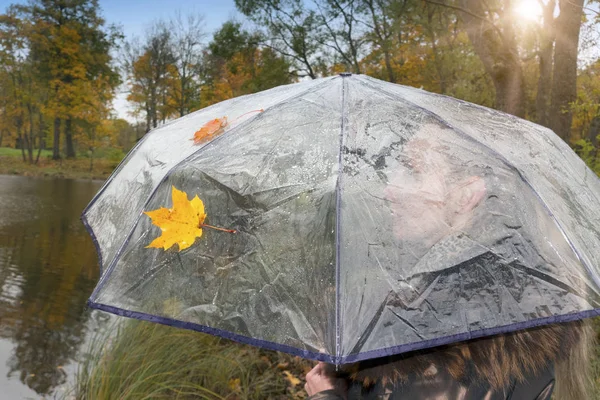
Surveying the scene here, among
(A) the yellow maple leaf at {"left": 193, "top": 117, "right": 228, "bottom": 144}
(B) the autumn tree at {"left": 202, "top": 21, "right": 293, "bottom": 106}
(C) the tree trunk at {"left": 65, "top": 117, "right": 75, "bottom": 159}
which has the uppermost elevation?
(B) the autumn tree at {"left": 202, "top": 21, "right": 293, "bottom": 106}

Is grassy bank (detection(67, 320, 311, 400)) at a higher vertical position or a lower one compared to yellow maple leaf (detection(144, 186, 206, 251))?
lower

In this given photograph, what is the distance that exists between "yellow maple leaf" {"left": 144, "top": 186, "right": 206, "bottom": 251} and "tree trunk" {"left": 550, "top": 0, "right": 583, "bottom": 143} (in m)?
4.82

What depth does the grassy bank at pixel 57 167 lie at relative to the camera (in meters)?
23.6

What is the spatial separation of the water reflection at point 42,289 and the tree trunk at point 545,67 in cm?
617

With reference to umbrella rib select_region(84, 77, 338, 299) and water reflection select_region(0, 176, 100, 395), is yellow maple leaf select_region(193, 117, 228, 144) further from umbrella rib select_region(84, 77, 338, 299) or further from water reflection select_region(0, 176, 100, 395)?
water reflection select_region(0, 176, 100, 395)

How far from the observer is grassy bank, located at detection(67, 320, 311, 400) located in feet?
10.1

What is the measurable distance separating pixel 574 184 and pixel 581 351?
57 centimetres

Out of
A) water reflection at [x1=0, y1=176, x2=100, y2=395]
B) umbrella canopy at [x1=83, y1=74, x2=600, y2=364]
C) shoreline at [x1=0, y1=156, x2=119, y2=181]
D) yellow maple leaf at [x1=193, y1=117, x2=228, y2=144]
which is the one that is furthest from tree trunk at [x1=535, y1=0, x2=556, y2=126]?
shoreline at [x1=0, y1=156, x2=119, y2=181]

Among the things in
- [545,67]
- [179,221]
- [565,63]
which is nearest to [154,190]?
[179,221]

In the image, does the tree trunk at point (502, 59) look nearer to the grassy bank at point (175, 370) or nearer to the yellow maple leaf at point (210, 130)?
the grassy bank at point (175, 370)

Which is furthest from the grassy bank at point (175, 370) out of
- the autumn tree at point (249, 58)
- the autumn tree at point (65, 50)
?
the autumn tree at point (65, 50)

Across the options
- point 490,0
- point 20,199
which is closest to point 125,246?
point 490,0

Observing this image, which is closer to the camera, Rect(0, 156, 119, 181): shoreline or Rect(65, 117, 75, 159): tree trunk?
Rect(0, 156, 119, 181): shoreline

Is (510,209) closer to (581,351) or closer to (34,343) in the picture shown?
(581,351)
